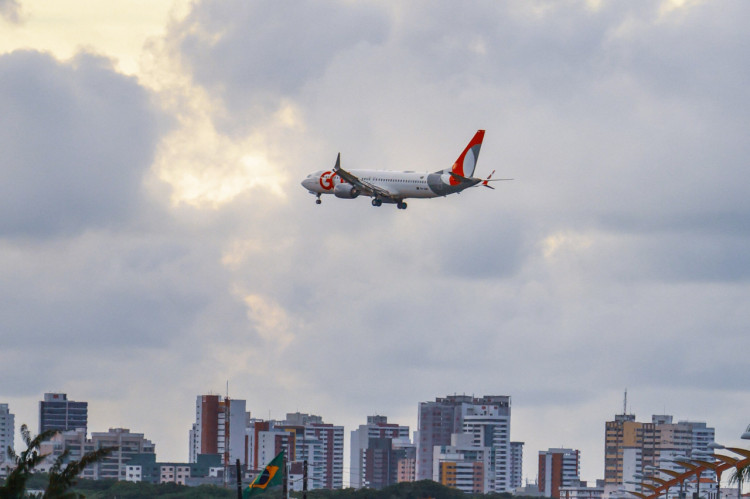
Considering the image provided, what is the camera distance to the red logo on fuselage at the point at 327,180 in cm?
16850

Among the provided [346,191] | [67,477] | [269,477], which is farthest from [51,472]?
[346,191]

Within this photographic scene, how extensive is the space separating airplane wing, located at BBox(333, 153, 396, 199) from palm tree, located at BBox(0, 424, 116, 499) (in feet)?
280

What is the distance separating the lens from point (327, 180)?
6658 inches

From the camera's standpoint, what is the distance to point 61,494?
69.4m

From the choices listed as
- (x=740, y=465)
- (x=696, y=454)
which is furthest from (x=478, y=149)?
(x=740, y=465)

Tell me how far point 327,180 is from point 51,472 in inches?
3995

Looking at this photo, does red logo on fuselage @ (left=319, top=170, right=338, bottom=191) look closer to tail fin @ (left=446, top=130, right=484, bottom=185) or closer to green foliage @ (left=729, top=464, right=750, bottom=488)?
tail fin @ (left=446, top=130, right=484, bottom=185)

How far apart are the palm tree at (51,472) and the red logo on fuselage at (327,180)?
96.9 m

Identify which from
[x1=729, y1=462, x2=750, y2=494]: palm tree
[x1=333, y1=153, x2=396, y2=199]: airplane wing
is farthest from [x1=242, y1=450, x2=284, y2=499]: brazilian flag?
[x1=333, y1=153, x2=396, y2=199]: airplane wing

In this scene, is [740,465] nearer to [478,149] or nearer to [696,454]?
[696,454]

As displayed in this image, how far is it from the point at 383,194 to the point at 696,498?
71111 mm

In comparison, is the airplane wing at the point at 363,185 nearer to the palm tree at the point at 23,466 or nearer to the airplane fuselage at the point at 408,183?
the airplane fuselage at the point at 408,183

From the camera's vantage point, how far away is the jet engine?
159750mm

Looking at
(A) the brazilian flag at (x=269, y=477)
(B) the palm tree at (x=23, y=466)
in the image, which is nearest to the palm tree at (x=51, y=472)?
(B) the palm tree at (x=23, y=466)
